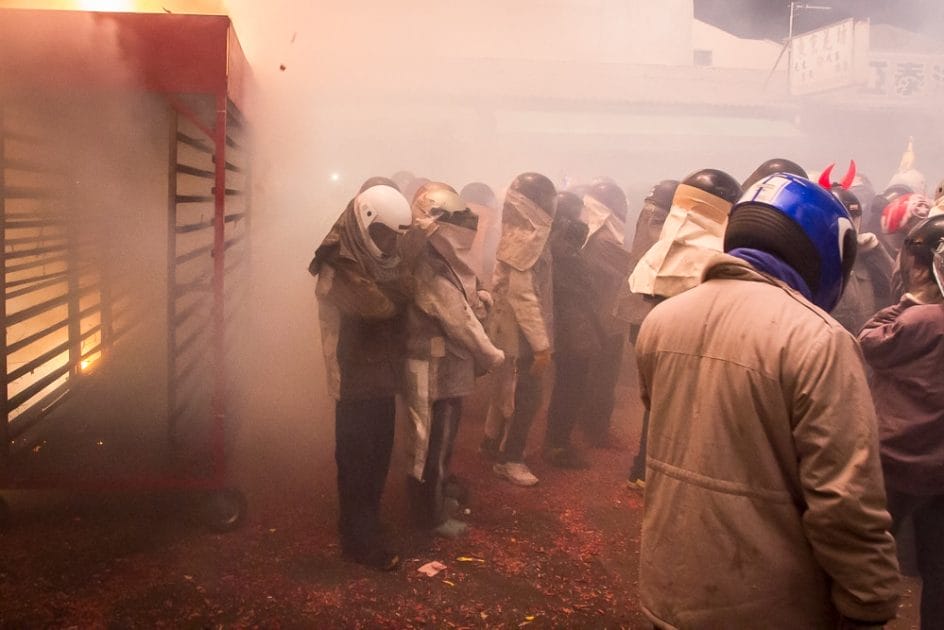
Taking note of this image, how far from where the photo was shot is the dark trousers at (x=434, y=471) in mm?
4074

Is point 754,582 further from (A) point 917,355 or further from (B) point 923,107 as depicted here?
(B) point 923,107

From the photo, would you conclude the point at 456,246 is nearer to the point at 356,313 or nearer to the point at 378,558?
the point at 356,313

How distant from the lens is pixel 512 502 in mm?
4660

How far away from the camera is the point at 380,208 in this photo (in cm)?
350

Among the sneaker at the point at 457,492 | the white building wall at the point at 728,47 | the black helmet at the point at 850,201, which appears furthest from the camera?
the white building wall at the point at 728,47

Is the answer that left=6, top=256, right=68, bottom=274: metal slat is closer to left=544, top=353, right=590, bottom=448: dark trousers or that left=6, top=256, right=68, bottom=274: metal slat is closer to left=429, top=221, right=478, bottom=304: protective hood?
left=429, top=221, right=478, bottom=304: protective hood

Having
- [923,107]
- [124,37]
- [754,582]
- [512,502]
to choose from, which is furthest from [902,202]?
[923,107]

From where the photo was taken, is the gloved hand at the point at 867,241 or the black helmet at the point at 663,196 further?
the black helmet at the point at 663,196

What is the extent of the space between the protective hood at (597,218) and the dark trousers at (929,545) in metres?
3.37

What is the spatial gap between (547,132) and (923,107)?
9730mm

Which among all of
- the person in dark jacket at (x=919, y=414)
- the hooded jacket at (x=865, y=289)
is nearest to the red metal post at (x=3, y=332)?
the person in dark jacket at (x=919, y=414)

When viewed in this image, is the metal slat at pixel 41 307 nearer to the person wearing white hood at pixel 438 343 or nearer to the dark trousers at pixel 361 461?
the dark trousers at pixel 361 461

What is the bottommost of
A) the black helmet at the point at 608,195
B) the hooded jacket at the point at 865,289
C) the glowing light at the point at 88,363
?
the glowing light at the point at 88,363

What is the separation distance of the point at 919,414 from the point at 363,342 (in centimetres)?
251
